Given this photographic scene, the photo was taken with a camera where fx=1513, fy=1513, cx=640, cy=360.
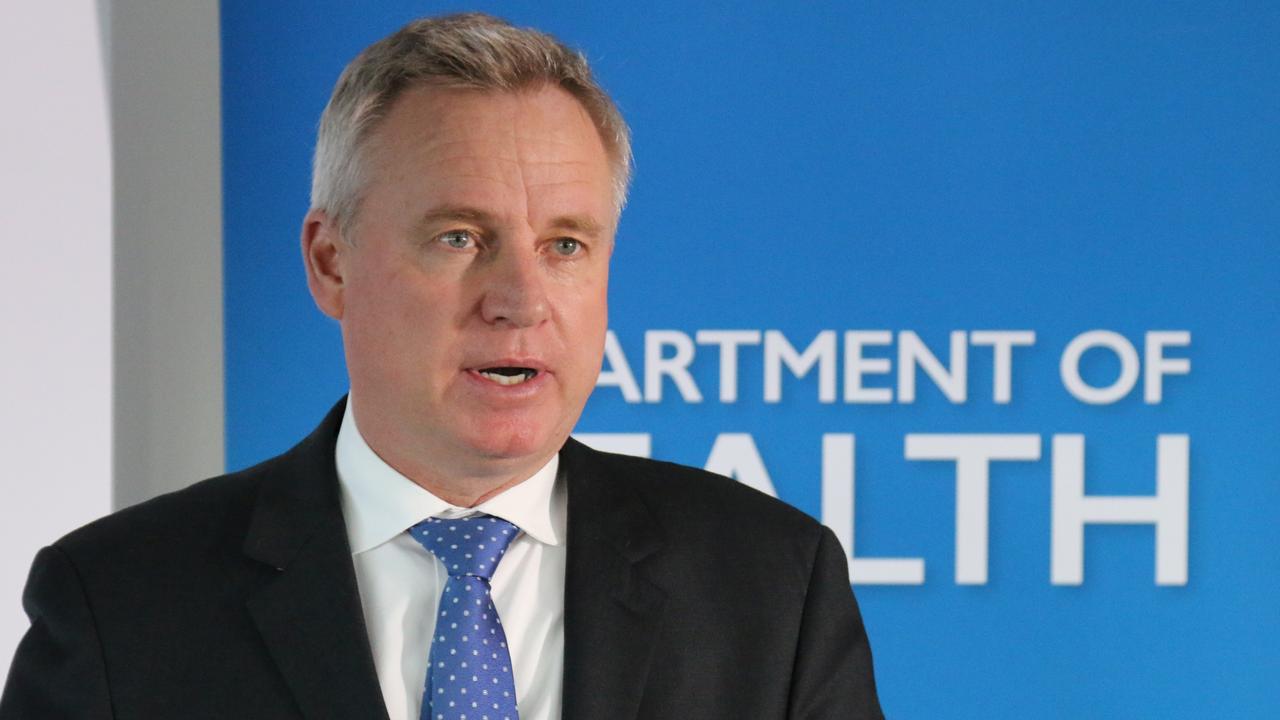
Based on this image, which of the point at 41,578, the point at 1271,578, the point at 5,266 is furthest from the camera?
the point at 1271,578

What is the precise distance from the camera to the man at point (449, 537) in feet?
4.58

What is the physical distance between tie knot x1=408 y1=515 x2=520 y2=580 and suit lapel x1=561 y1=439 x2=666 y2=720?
0.25 ft

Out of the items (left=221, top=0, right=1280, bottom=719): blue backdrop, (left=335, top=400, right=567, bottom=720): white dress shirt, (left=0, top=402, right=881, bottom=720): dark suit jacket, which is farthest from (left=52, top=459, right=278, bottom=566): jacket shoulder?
(left=221, top=0, right=1280, bottom=719): blue backdrop

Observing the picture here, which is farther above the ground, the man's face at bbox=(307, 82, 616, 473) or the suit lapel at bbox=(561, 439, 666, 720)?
the man's face at bbox=(307, 82, 616, 473)

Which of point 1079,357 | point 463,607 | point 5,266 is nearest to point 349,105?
point 463,607

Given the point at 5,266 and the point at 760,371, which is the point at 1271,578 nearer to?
the point at 760,371

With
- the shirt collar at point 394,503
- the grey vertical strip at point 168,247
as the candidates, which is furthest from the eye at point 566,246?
the grey vertical strip at point 168,247

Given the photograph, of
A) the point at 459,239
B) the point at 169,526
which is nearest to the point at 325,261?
the point at 459,239

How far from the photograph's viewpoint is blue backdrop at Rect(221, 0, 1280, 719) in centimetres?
302

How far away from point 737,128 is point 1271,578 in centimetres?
139

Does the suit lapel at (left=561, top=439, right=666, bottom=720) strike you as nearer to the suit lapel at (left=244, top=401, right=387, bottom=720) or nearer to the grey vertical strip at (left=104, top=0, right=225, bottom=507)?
the suit lapel at (left=244, top=401, right=387, bottom=720)

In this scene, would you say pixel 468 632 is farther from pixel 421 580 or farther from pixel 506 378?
pixel 506 378

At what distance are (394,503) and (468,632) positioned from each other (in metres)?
0.16

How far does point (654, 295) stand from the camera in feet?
10.1
